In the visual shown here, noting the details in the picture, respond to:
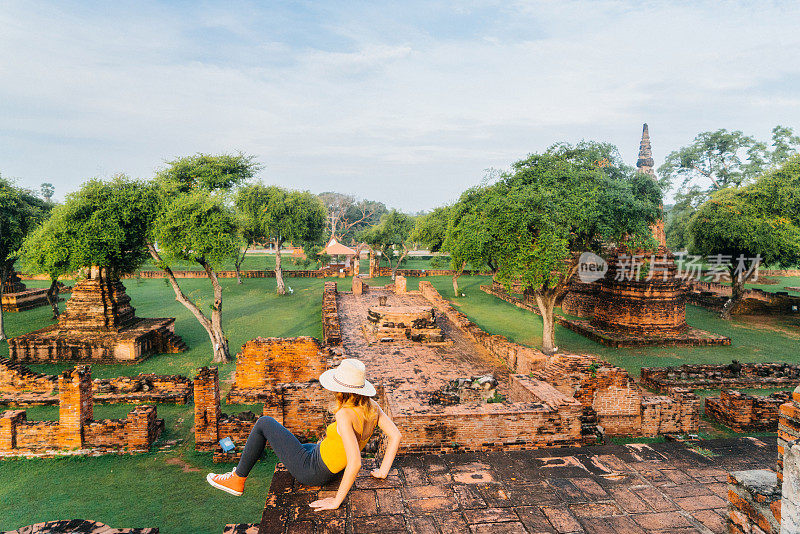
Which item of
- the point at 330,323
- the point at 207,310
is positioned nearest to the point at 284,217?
the point at 207,310

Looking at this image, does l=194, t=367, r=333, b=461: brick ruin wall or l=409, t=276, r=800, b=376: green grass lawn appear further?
l=409, t=276, r=800, b=376: green grass lawn

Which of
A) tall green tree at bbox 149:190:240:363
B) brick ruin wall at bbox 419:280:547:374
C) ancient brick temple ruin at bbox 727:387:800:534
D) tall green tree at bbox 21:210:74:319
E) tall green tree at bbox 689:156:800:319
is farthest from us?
tall green tree at bbox 689:156:800:319

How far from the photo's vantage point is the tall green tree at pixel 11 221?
14.8 metres

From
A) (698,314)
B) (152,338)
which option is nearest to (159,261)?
(152,338)

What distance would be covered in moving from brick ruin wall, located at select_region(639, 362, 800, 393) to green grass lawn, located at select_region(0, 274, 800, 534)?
4.05ft

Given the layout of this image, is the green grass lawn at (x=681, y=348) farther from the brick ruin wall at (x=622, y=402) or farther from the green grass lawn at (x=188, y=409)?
the brick ruin wall at (x=622, y=402)

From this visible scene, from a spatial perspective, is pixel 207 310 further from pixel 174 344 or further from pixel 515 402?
pixel 515 402

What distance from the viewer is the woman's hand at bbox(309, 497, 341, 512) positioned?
123 inches

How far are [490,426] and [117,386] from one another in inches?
319

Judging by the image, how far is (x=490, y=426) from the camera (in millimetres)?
6125

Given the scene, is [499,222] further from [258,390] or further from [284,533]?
[284,533]

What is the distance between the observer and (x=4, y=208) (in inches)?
581

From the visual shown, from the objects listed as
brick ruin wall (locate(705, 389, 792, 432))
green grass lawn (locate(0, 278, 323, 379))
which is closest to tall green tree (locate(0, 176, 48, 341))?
green grass lawn (locate(0, 278, 323, 379))

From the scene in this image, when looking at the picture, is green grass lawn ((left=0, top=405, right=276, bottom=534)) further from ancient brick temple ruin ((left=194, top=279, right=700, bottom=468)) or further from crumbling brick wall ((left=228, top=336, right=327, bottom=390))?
crumbling brick wall ((left=228, top=336, right=327, bottom=390))
